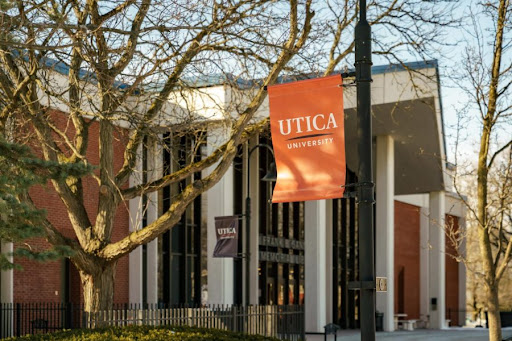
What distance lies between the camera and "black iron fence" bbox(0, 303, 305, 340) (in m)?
18.5

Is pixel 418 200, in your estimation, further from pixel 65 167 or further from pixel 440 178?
pixel 65 167

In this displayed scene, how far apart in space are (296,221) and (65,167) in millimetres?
27927

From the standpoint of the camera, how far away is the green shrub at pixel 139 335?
44.8 ft

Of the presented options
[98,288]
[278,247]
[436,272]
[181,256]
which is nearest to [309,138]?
[98,288]

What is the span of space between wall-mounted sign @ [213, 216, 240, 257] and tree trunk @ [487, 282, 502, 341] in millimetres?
7260

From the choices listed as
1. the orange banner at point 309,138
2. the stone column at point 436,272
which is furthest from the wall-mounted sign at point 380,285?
the stone column at point 436,272

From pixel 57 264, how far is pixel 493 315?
1425 cm

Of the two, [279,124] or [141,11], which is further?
[141,11]

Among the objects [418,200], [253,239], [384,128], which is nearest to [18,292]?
[253,239]

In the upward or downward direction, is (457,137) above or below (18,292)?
above

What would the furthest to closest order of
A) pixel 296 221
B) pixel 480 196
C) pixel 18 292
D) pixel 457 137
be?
1. pixel 296 221
2. pixel 18 292
3. pixel 457 137
4. pixel 480 196

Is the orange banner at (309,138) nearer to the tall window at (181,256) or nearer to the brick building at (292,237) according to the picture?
the brick building at (292,237)

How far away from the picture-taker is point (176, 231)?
3084cm

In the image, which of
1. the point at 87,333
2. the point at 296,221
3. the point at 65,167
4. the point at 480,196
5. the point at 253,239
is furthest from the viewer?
the point at 296,221
